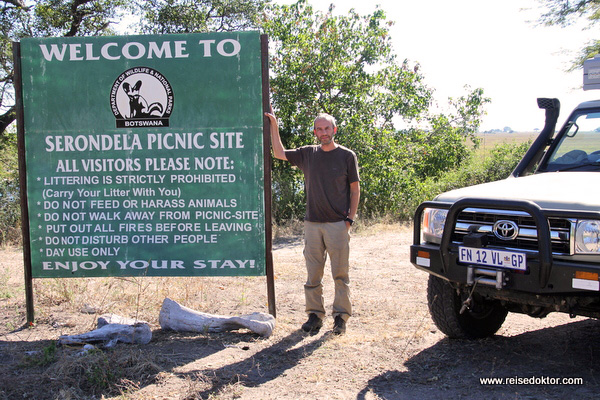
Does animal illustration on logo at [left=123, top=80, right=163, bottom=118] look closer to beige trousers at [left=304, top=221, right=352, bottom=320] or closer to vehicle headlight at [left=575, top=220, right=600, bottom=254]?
beige trousers at [left=304, top=221, right=352, bottom=320]

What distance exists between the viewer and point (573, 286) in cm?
351

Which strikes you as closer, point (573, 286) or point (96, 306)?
point (573, 286)

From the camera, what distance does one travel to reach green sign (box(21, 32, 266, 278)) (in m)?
5.41

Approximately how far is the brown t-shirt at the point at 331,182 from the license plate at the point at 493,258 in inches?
51.8

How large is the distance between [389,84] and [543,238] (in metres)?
9.69

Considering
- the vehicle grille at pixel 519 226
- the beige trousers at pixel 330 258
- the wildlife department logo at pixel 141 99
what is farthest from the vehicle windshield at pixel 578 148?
the wildlife department logo at pixel 141 99

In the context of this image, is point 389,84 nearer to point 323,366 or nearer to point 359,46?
point 359,46

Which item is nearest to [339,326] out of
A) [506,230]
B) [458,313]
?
[458,313]

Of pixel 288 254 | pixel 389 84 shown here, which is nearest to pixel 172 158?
pixel 288 254

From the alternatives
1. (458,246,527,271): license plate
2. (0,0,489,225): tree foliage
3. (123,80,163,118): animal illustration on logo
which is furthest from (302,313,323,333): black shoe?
(0,0,489,225): tree foliage

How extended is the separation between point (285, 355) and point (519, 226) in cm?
205

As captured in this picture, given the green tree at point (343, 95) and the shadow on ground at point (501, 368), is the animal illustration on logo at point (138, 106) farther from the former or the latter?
the green tree at point (343, 95)

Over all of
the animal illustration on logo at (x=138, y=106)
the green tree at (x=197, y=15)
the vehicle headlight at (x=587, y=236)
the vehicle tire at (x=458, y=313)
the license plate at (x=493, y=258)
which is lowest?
the vehicle tire at (x=458, y=313)

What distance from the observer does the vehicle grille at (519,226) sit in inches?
144
